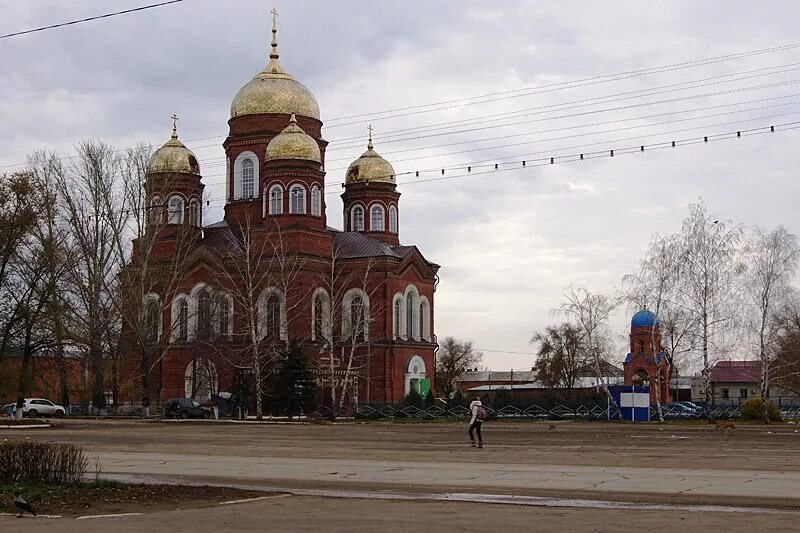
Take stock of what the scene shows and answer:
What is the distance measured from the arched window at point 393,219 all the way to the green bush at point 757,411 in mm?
30809

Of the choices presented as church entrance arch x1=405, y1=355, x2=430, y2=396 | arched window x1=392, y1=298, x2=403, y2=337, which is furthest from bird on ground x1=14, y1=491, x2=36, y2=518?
arched window x1=392, y1=298, x2=403, y2=337

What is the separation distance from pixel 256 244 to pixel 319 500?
50668mm

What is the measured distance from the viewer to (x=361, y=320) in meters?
65.8

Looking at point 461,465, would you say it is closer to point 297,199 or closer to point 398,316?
point 297,199

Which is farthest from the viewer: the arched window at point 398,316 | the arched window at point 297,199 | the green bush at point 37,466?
the arched window at point 398,316

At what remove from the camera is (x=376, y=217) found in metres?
73.9

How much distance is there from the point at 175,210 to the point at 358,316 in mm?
15325

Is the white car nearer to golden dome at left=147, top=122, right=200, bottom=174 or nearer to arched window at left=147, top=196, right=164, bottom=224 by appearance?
arched window at left=147, top=196, right=164, bottom=224

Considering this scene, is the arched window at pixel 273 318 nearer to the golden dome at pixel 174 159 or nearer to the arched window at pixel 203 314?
the arched window at pixel 203 314

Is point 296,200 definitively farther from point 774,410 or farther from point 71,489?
point 71,489

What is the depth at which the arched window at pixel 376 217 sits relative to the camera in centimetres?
7375

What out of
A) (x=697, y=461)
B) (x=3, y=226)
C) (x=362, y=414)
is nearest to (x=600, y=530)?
(x=697, y=461)

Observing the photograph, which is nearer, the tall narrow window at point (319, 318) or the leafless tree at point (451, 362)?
the tall narrow window at point (319, 318)

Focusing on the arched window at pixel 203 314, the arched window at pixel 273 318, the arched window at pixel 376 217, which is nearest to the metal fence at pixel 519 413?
the arched window at pixel 203 314
